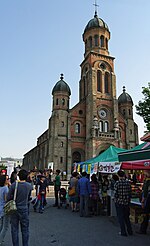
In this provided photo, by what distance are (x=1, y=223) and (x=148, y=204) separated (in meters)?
4.40

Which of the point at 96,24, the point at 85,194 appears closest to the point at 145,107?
the point at 85,194

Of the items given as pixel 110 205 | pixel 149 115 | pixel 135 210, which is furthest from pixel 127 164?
pixel 149 115

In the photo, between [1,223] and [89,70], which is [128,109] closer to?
[89,70]

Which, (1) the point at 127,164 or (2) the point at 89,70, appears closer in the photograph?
(1) the point at 127,164

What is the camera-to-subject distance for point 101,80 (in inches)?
1527

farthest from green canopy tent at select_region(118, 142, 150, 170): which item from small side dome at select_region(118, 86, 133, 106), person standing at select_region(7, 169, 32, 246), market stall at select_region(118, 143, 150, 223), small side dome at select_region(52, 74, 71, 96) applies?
small side dome at select_region(118, 86, 133, 106)

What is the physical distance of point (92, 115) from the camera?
35.0 metres

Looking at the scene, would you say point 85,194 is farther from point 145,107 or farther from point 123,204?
point 145,107

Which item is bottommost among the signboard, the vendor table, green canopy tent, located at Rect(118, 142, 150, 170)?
the vendor table

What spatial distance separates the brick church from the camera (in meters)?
33.8

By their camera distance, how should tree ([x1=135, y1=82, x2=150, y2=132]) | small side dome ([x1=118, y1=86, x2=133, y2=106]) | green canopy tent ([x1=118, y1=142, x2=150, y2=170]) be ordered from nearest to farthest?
green canopy tent ([x1=118, y1=142, x2=150, y2=170]) → tree ([x1=135, y1=82, x2=150, y2=132]) → small side dome ([x1=118, y1=86, x2=133, y2=106])

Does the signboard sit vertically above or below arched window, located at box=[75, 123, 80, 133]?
below

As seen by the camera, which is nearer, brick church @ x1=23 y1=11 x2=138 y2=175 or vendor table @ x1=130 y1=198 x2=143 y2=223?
vendor table @ x1=130 y1=198 x2=143 y2=223

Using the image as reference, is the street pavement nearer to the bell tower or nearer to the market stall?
the market stall
